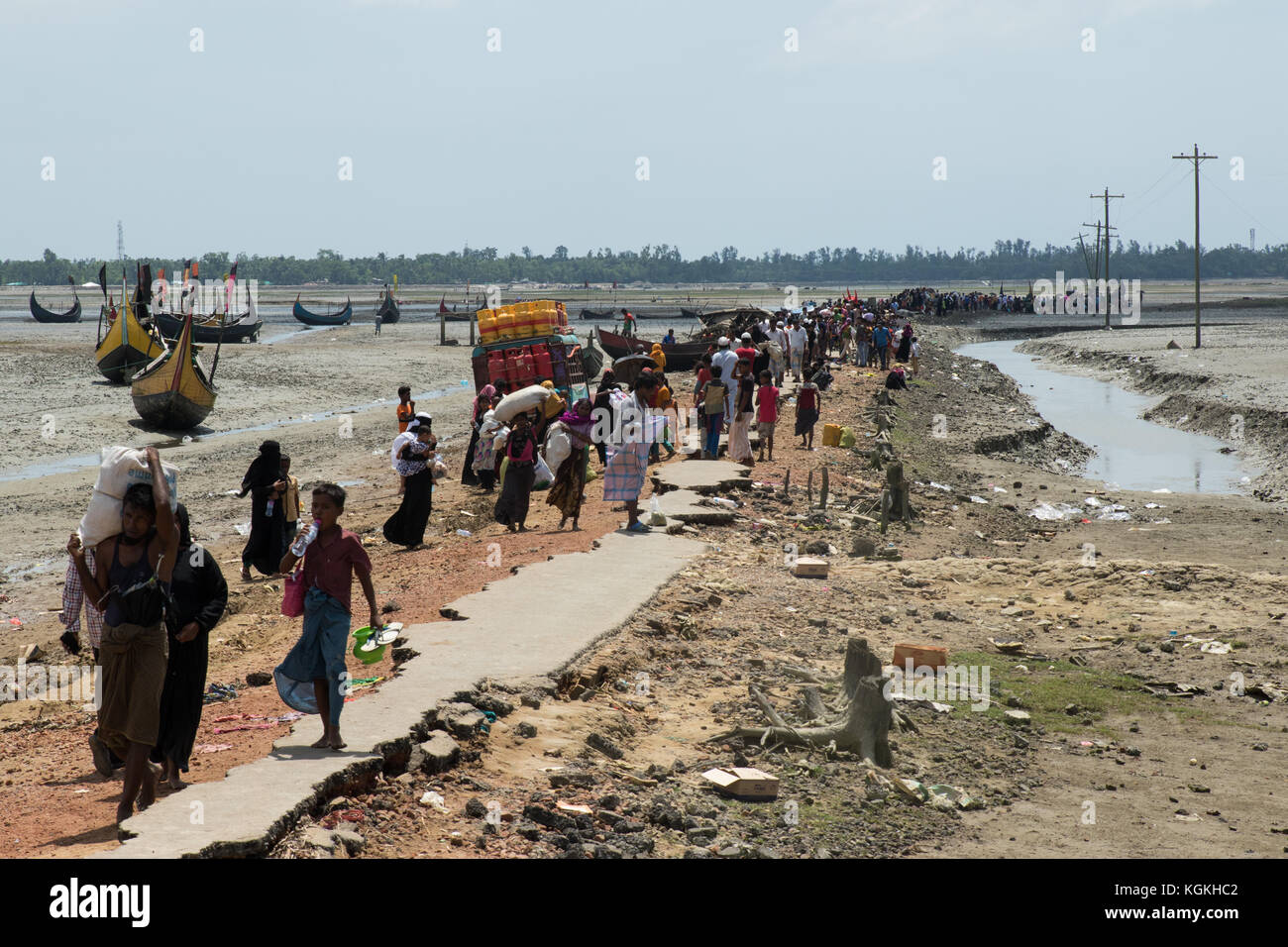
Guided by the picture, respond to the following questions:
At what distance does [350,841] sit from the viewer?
489 centimetres

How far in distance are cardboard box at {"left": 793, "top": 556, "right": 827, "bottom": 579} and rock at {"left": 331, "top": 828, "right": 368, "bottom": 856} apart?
6.68 m

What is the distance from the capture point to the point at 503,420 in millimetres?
12828

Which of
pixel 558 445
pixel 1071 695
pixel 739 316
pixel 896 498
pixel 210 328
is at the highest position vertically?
pixel 210 328

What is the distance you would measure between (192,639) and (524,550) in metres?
5.54

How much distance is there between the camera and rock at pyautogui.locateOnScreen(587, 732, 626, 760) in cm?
661

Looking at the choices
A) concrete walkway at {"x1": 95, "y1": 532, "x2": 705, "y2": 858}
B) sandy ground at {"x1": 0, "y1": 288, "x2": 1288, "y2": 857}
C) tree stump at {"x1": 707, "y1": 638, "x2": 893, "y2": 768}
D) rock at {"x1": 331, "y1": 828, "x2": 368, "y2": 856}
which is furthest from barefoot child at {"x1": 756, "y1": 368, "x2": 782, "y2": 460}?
rock at {"x1": 331, "y1": 828, "x2": 368, "y2": 856}

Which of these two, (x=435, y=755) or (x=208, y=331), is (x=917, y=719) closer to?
(x=435, y=755)

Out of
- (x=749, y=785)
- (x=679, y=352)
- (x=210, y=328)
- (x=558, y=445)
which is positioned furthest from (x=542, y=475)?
(x=210, y=328)

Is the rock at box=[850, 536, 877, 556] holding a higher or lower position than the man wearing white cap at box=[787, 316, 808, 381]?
lower

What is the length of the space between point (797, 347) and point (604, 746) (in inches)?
837

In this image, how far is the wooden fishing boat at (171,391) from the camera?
2555 centimetres

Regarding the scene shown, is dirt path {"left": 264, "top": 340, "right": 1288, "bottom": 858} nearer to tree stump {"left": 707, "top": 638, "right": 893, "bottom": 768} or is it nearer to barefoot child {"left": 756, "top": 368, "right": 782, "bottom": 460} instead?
tree stump {"left": 707, "top": 638, "right": 893, "bottom": 768}
